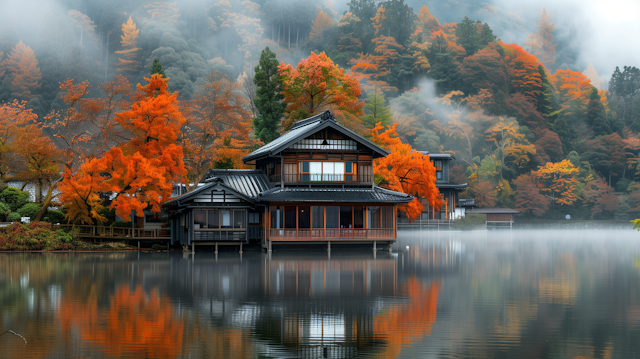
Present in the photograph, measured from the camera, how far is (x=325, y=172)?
4166cm

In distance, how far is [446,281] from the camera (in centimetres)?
2436

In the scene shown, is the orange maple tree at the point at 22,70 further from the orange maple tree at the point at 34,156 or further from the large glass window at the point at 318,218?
the large glass window at the point at 318,218

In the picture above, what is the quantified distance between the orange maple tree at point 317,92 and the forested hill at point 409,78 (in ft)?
46.1

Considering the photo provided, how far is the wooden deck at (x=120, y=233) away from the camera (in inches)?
1690

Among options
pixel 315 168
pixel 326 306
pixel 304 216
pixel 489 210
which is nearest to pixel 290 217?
pixel 304 216

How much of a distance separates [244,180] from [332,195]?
7.66 metres

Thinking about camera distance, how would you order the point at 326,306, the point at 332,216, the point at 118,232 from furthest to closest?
the point at 118,232 → the point at 332,216 → the point at 326,306

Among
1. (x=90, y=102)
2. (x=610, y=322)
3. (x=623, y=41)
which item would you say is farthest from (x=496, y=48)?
(x=610, y=322)

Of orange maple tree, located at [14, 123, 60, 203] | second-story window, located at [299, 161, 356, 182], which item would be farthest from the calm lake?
orange maple tree, located at [14, 123, 60, 203]

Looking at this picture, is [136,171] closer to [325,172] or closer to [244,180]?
[244,180]

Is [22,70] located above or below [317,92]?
above

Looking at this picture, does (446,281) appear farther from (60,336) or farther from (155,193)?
(155,193)

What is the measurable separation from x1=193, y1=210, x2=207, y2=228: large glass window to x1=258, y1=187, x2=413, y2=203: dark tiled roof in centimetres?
393

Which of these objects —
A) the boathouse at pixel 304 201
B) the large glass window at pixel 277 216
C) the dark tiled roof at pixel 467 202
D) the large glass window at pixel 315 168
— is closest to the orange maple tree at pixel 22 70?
the boathouse at pixel 304 201
